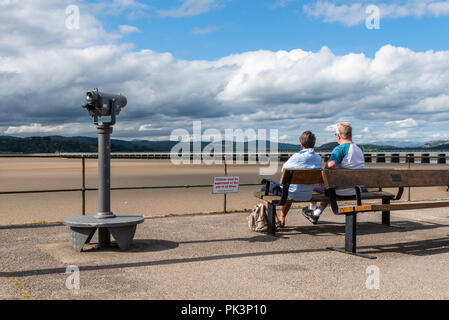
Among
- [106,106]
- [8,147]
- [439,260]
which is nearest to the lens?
[439,260]

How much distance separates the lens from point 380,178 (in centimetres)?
582

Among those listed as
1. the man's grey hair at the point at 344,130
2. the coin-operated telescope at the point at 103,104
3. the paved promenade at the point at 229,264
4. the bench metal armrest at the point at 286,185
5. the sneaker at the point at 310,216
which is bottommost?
the paved promenade at the point at 229,264

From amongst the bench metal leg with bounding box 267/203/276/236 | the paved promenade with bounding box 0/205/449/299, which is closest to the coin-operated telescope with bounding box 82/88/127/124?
the paved promenade with bounding box 0/205/449/299

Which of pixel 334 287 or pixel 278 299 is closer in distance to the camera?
pixel 278 299

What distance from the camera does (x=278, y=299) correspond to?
12.2 ft

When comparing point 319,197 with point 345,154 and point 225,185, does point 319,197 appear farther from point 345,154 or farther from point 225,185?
point 225,185

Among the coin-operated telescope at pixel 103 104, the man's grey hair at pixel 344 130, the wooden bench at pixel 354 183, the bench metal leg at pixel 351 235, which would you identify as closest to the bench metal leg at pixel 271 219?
the wooden bench at pixel 354 183

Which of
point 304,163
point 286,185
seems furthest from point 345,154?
point 286,185

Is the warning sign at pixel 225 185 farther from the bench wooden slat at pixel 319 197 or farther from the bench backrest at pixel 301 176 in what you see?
the bench backrest at pixel 301 176

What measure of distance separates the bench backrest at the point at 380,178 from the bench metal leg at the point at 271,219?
1.19 m

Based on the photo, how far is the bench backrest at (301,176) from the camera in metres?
6.02
